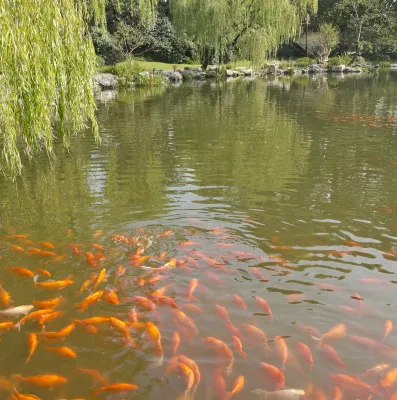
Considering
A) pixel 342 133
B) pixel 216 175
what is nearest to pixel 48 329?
pixel 216 175

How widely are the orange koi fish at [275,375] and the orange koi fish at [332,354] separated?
1.55 feet

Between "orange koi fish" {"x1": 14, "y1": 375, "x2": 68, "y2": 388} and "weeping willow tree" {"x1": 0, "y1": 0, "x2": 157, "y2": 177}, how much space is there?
282 cm

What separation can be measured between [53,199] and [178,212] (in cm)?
233

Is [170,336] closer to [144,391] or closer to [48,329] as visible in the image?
[144,391]

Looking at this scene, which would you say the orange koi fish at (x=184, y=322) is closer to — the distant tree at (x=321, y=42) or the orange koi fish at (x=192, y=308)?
the orange koi fish at (x=192, y=308)

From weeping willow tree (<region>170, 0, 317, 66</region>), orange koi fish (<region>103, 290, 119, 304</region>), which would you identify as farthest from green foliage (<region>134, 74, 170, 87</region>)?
orange koi fish (<region>103, 290, 119, 304</region>)

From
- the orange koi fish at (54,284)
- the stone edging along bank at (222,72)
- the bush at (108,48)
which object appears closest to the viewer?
the orange koi fish at (54,284)

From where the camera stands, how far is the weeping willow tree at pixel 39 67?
490 centimetres

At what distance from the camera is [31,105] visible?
17.1ft

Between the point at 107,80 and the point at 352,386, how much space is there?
2560 cm

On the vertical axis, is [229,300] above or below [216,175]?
below

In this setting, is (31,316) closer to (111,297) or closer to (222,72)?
(111,297)

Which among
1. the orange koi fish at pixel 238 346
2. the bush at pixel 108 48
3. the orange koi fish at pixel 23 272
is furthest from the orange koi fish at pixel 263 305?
the bush at pixel 108 48

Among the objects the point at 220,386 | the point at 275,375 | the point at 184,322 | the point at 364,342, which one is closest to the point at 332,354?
the point at 364,342
